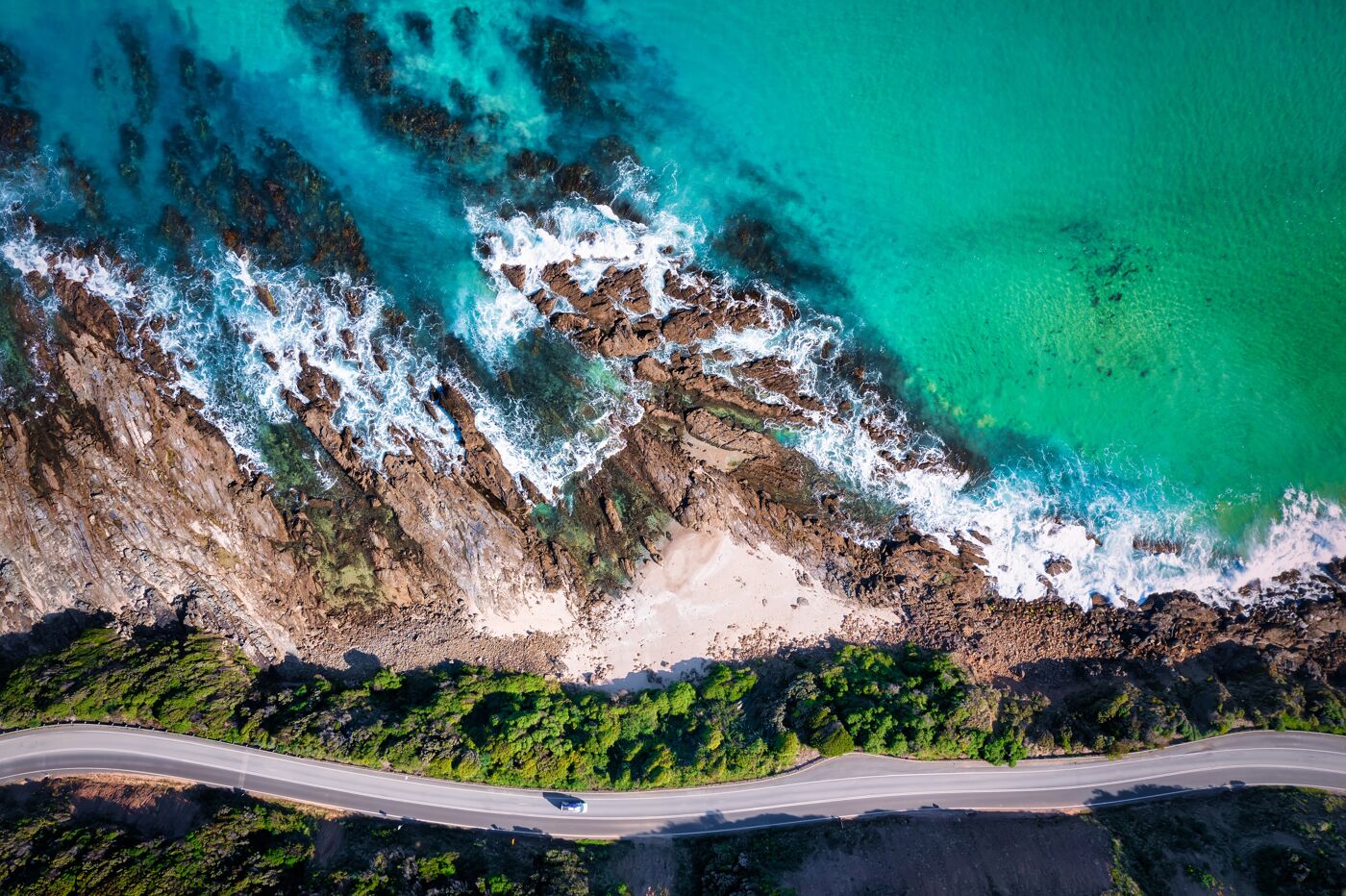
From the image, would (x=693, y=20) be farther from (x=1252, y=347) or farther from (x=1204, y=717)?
(x=1204, y=717)

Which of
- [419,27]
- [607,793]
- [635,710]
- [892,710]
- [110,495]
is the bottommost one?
[607,793]

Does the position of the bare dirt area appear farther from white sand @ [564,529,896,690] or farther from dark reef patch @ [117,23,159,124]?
dark reef patch @ [117,23,159,124]

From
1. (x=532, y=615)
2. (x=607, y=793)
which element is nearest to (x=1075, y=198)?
(x=532, y=615)

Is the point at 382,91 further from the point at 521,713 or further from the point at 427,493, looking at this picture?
the point at 521,713

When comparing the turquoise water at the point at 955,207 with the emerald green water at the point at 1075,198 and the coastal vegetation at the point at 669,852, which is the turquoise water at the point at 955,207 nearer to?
the emerald green water at the point at 1075,198

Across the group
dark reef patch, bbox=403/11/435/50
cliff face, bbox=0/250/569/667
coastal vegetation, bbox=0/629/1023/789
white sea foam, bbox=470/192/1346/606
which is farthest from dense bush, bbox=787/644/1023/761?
dark reef patch, bbox=403/11/435/50

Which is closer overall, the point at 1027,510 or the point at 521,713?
the point at 521,713

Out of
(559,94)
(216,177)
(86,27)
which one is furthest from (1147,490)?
(86,27)
